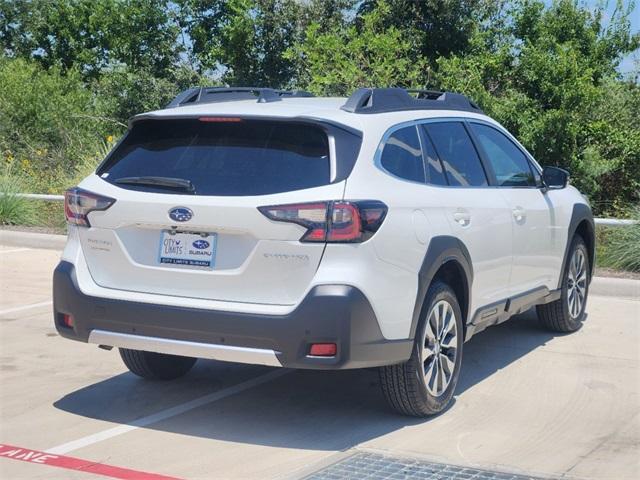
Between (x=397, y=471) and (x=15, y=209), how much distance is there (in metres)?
11.2

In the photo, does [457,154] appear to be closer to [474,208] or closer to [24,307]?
[474,208]

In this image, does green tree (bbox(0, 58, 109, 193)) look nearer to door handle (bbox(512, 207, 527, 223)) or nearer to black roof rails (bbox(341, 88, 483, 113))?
black roof rails (bbox(341, 88, 483, 113))

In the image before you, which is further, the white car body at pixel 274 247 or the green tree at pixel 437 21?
the green tree at pixel 437 21

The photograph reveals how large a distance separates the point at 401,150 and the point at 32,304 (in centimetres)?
494

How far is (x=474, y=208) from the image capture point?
6.64 metres

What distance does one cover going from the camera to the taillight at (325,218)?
17.6ft

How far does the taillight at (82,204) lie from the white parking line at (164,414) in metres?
1.16

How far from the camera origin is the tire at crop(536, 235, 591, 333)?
8.44 metres

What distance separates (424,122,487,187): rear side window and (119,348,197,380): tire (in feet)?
7.09

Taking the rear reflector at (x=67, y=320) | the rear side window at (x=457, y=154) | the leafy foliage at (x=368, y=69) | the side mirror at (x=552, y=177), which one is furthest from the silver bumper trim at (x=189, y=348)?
the leafy foliage at (x=368, y=69)

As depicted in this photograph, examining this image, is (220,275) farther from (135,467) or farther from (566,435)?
(566,435)

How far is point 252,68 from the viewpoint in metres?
22.3

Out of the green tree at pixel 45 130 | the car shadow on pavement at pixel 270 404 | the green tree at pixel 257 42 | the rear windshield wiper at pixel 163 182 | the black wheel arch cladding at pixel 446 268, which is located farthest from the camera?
the green tree at pixel 257 42

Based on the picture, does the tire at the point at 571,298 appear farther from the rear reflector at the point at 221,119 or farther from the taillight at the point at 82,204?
the taillight at the point at 82,204
